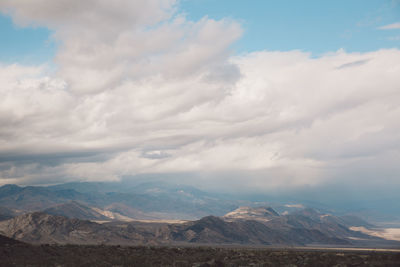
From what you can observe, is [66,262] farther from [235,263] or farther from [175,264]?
[235,263]

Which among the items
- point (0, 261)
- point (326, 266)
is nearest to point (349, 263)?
point (326, 266)

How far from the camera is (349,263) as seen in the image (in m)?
57.8

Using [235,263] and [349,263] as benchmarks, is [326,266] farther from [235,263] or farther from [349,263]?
[235,263]

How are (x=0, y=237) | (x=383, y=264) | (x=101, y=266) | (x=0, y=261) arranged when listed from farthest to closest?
(x=0, y=237) < (x=0, y=261) < (x=101, y=266) < (x=383, y=264)

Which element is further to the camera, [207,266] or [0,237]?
[0,237]

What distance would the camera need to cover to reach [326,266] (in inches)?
2298

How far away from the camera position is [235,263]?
6431 cm

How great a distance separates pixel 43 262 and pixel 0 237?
1094 inches

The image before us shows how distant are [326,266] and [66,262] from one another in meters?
48.0

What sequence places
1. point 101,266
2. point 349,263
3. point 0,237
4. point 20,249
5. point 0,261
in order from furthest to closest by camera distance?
point 0,237 < point 20,249 < point 0,261 < point 101,266 < point 349,263

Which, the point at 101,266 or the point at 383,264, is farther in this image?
the point at 101,266

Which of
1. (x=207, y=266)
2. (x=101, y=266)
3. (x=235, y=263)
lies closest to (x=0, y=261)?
(x=101, y=266)

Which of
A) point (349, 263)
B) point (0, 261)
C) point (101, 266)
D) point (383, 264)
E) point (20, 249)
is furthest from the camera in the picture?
point (20, 249)

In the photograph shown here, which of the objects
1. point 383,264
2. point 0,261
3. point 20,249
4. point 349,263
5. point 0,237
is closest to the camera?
point 383,264
